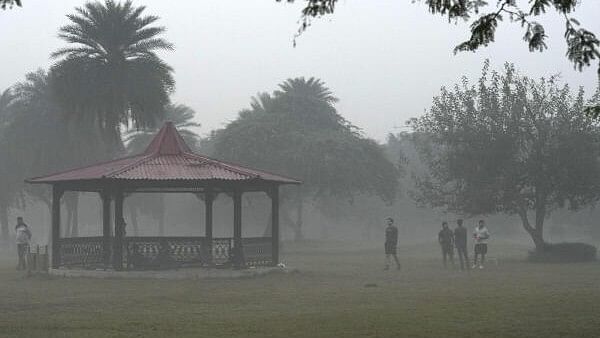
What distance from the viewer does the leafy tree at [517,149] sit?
3684 centimetres

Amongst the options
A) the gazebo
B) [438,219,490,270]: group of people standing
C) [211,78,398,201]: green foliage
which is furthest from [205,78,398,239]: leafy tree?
the gazebo

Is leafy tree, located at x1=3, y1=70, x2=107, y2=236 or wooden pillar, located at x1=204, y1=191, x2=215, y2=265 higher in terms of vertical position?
leafy tree, located at x1=3, y1=70, x2=107, y2=236

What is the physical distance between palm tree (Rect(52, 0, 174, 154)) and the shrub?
17.0m

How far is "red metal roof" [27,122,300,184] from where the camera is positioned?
2583 cm

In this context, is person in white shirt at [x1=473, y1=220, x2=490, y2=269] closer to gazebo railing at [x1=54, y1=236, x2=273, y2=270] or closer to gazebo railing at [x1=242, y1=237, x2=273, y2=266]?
gazebo railing at [x1=242, y1=237, x2=273, y2=266]

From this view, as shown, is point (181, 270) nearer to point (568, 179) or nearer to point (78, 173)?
point (78, 173)

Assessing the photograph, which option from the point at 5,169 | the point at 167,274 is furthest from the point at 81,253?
the point at 5,169

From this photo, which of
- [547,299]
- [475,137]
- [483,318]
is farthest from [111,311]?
[475,137]

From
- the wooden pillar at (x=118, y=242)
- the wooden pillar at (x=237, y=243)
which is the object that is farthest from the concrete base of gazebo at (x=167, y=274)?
the wooden pillar at (x=237, y=243)

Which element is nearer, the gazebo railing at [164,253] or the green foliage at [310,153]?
the gazebo railing at [164,253]

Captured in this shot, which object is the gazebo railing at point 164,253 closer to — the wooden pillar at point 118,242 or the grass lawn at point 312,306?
the wooden pillar at point 118,242

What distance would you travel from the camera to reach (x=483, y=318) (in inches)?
601

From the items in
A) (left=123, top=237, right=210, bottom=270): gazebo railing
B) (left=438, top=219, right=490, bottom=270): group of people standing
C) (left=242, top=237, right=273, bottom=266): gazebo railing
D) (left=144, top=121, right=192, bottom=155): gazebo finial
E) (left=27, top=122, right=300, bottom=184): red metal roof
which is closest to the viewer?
(left=27, top=122, right=300, bottom=184): red metal roof

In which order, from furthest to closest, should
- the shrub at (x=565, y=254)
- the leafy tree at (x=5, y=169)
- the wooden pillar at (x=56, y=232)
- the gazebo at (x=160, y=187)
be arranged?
the leafy tree at (x=5, y=169), the shrub at (x=565, y=254), the wooden pillar at (x=56, y=232), the gazebo at (x=160, y=187)
